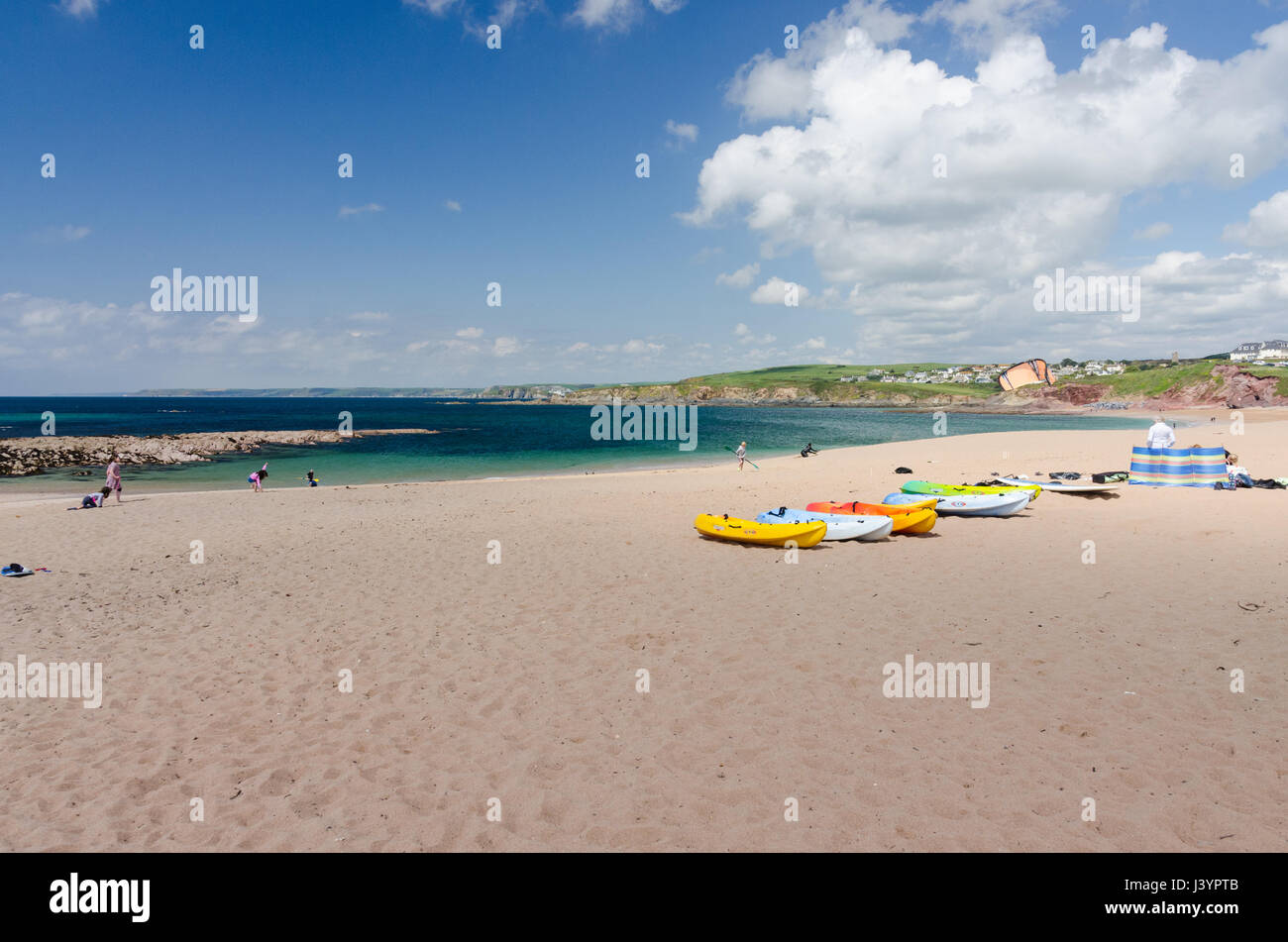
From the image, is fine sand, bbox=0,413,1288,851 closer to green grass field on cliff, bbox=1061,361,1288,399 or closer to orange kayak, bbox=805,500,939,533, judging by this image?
orange kayak, bbox=805,500,939,533

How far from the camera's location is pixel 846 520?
1619 cm

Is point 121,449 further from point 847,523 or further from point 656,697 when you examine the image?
point 656,697

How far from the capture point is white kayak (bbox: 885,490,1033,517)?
1878 centimetres

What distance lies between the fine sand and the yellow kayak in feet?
1.83

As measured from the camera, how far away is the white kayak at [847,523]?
1591cm

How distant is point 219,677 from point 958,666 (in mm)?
10135

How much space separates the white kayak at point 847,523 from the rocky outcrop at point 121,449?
158ft

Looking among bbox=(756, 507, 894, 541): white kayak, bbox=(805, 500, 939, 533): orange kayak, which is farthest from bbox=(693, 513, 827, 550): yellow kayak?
bbox=(805, 500, 939, 533): orange kayak

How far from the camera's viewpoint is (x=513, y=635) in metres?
9.90

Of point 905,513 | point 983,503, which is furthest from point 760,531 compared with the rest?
point 983,503

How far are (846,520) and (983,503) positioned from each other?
578 centimetres
